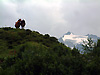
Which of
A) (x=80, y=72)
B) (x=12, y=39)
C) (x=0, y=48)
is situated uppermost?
(x=12, y=39)

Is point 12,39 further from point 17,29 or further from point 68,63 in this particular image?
point 68,63

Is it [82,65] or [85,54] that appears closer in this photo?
[82,65]

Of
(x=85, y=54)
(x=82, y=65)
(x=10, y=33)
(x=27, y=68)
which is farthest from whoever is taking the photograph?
(x=10, y=33)

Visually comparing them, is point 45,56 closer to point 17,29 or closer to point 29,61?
point 29,61

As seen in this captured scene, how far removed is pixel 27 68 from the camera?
9844mm

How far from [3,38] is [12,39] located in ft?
7.79

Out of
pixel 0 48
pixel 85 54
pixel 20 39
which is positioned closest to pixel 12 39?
pixel 20 39

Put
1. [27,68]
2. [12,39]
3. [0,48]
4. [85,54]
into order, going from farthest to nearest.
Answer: [12,39] → [0,48] → [85,54] → [27,68]

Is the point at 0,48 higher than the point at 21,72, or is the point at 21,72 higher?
the point at 0,48

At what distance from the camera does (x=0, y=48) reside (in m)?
29.8

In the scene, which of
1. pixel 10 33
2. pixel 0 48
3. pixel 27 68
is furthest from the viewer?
pixel 10 33

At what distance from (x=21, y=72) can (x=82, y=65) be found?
423 centimetres

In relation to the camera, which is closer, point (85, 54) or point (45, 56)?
point (45, 56)

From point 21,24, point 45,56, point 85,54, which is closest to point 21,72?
point 45,56
